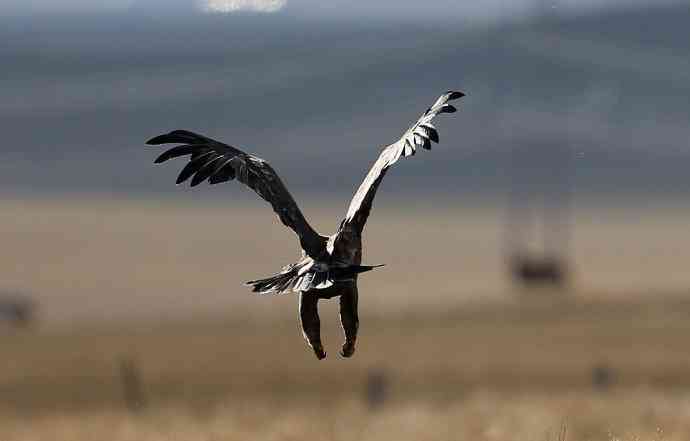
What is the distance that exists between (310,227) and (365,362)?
2259cm

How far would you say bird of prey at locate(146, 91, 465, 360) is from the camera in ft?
31.0

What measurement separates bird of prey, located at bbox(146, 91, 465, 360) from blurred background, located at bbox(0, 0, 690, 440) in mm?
2261

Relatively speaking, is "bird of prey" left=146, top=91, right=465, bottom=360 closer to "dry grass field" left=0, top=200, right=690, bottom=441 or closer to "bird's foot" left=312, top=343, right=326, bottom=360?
"bird's foot" left=312, top=343, right=326, bottom=360

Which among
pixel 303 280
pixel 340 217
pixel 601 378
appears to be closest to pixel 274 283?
pixel 303 280

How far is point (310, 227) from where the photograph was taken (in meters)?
9.83

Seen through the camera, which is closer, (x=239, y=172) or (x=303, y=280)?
(x=303, y=280)

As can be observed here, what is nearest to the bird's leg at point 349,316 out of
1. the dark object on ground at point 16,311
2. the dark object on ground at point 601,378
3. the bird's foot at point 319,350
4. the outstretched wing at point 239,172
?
the bird's foot at point 319,350

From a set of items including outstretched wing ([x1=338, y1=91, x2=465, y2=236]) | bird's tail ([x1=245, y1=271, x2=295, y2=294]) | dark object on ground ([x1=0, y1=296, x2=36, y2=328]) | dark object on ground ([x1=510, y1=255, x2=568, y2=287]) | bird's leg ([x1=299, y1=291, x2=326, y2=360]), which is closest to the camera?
bird's tail ([x1=245, y1=271, x2=295, y2=294])

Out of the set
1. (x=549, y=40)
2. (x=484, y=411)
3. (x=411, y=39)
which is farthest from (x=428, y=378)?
(x=411, y=39)

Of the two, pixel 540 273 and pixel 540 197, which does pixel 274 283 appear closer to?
pixel 540 273

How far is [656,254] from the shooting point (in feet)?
287

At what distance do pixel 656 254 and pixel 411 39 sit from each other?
65601 mm

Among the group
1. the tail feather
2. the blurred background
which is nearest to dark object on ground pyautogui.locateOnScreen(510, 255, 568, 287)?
the blurred background

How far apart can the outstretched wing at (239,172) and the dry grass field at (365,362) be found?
17.7 feet
